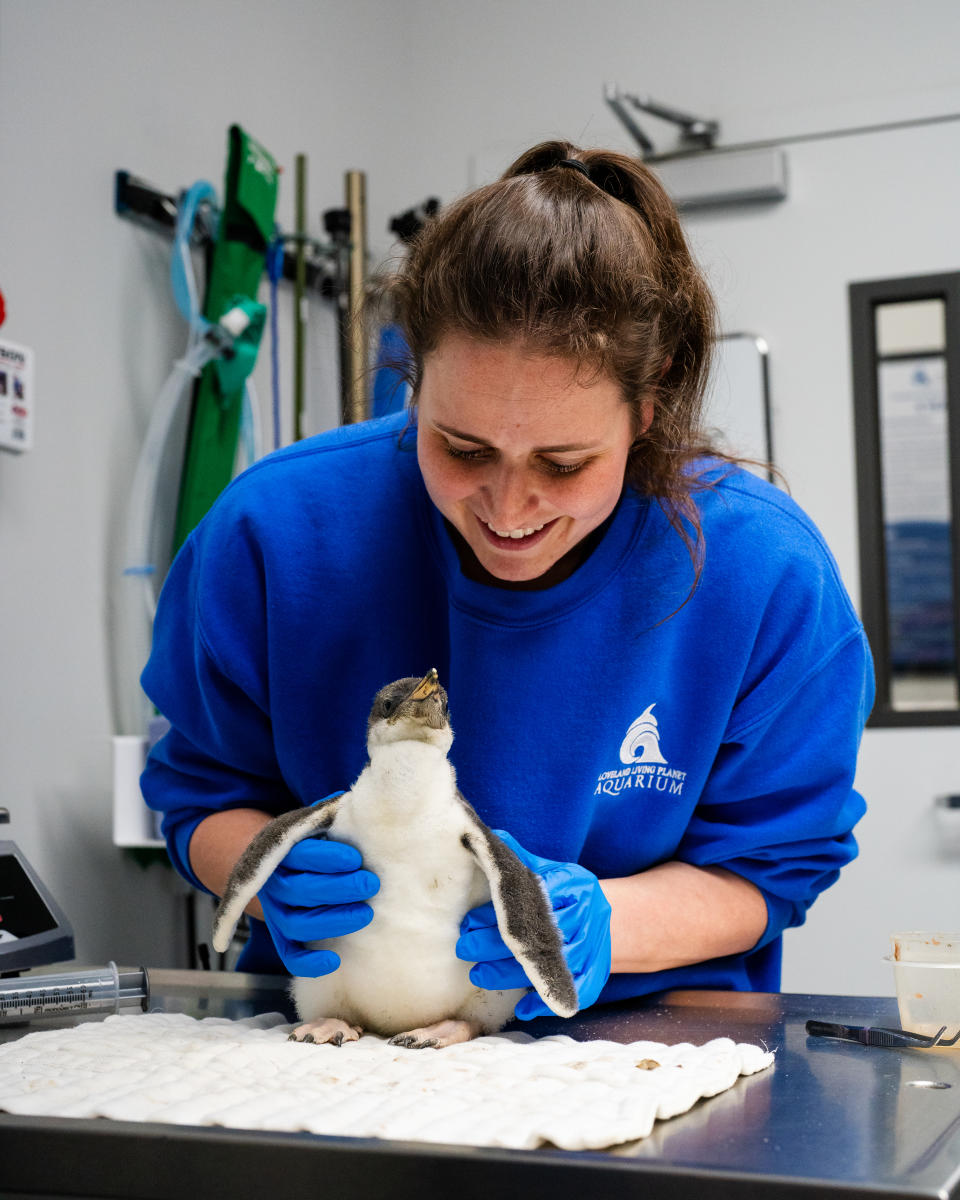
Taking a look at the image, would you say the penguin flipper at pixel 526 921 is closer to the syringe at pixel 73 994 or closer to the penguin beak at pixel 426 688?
the penguin beak at pixel 426 688

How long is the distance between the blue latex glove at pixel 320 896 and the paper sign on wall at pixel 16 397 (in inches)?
47.1

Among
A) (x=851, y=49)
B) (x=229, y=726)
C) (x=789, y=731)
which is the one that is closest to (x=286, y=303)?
(x=851, y=49)

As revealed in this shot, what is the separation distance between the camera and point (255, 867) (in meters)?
1.03

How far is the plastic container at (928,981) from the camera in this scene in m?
1.07

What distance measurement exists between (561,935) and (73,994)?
19.9 inches

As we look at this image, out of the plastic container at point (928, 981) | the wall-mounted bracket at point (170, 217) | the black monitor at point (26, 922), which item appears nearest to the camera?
the plastic container at point (928, 981)

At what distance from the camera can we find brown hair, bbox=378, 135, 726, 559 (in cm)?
104

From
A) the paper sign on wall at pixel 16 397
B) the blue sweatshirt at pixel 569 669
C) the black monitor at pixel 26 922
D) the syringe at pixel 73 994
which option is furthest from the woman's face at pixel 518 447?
the paper sign on wall at pixel 16 397

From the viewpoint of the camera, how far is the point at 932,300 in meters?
3.23

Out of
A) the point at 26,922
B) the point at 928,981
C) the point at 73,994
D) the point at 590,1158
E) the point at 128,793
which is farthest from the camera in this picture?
the point at 128,793

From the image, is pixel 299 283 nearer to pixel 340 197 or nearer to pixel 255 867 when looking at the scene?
pixel 340 197

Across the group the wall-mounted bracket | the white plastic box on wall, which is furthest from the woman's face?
the wall-mounted bracket

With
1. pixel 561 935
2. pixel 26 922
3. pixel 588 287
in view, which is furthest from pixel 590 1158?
pixel 26 922

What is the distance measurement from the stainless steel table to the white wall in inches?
54.9
